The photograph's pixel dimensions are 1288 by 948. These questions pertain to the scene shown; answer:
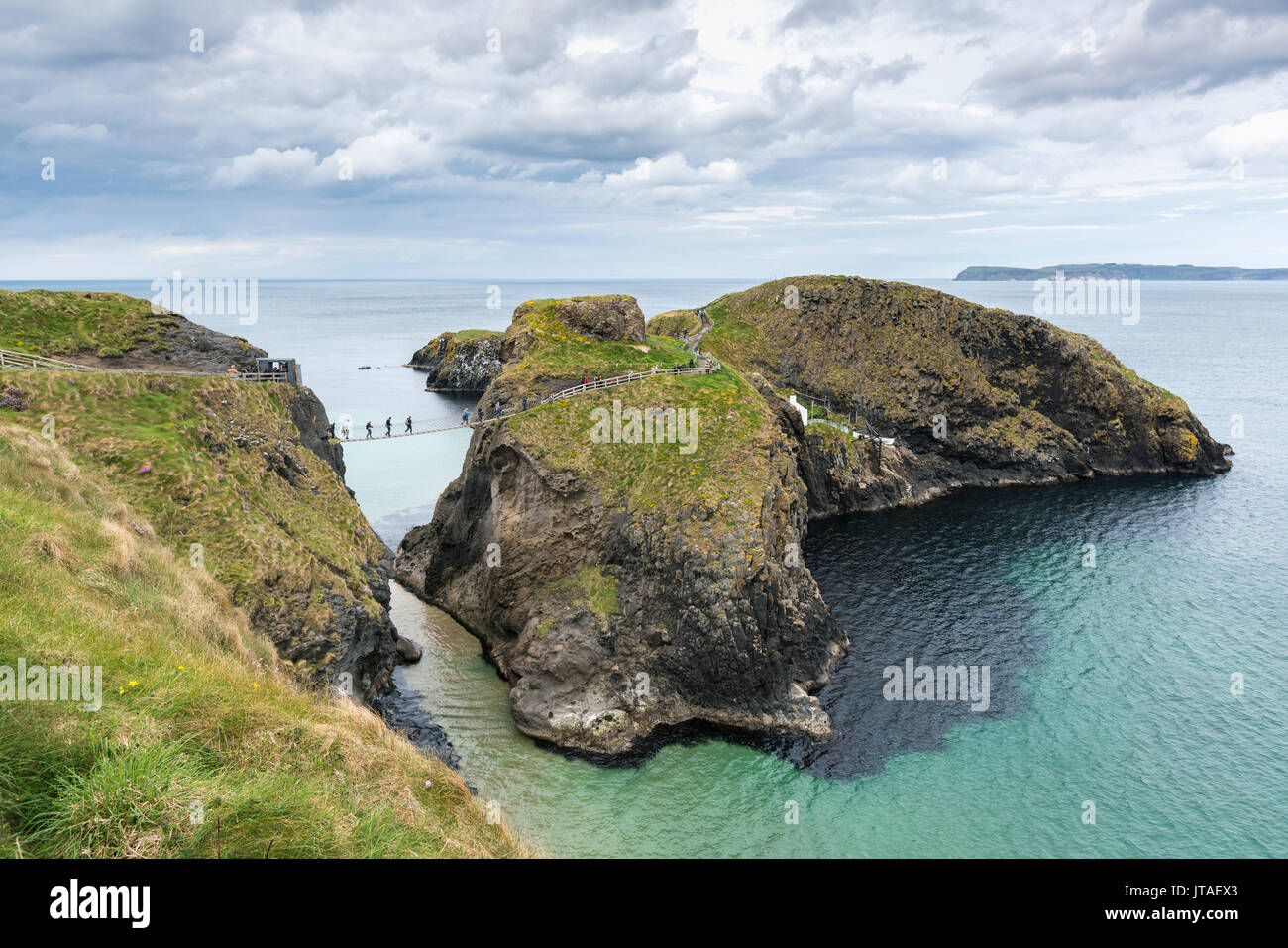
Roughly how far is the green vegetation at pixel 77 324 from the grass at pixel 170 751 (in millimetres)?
26758

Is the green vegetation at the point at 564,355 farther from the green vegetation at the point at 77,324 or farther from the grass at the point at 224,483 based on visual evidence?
the green vegetation at the point at 77,324

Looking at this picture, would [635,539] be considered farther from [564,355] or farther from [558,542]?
[564,355]

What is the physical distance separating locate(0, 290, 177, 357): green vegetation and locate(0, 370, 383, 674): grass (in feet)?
29.3

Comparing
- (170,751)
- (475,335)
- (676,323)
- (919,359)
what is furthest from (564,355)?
(475,335)

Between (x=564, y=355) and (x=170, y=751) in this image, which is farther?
(x=564, y=355)

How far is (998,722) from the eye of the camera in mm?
42031

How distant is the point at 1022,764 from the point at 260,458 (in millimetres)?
43908

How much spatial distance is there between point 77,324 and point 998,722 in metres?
61.8

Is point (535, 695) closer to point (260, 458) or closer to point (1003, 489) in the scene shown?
point (260, 458)

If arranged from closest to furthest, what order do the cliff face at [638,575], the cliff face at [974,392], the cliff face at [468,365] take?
the cliff face at [638,575]
the cliff face at [974,392]
the cliff face at [468,365]

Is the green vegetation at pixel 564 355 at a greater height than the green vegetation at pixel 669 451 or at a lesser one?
greater

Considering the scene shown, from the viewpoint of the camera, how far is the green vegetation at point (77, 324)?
43.4 m

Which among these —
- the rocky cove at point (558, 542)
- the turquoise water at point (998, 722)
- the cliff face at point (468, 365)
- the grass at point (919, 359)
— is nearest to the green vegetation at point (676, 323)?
the grass at point (919, 359)

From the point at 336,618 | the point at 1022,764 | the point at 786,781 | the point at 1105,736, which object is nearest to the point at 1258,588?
the point at 1105,736
